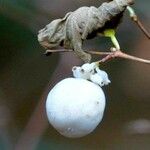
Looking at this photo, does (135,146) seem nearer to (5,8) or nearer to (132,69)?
(132,69)

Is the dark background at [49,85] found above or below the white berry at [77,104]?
below

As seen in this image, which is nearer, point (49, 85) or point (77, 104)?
point (77, 104)

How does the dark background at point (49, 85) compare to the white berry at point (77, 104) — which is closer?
the white berry at point (77, 104)

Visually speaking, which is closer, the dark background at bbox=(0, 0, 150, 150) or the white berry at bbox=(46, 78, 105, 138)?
the white berry at bbox=(46, 78, 105, 138)

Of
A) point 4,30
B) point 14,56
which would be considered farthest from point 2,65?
point 4,30
